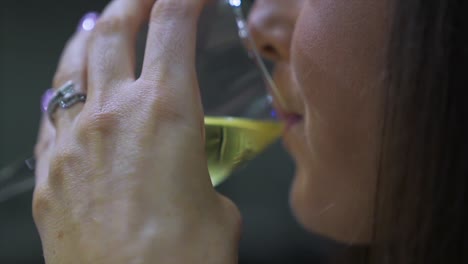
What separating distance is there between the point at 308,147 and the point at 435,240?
0.18 metres

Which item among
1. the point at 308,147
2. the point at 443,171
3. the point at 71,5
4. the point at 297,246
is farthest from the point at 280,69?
the point at 71,5

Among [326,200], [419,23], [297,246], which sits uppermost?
[419,23]

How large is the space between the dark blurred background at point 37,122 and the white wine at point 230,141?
791mm

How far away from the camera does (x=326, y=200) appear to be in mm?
738

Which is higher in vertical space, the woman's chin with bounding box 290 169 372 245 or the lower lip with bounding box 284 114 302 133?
the lower lip with bounding box 284 114 302 133

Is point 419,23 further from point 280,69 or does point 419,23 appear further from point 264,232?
point 264,232

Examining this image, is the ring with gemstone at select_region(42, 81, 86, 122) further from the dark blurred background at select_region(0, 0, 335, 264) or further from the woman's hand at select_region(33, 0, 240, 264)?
the dark blurred background at select_region(0, 0, 335, 264)

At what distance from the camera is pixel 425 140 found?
0.58m

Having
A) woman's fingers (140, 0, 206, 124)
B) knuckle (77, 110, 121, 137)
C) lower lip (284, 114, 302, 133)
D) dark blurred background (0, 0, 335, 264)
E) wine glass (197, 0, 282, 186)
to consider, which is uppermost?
woman's fingers (140, 0, 206, 124)

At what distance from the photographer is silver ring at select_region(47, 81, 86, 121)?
0.65 metres

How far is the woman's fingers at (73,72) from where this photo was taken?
25.3 inches

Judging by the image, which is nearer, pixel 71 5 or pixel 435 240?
pixel 435 240

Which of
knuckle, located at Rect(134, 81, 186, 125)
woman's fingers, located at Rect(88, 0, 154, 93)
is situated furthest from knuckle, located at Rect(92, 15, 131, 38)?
knuckle, located at Rect(134, 81, 186, 125)

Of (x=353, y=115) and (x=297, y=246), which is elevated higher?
(x=353, y=115)
